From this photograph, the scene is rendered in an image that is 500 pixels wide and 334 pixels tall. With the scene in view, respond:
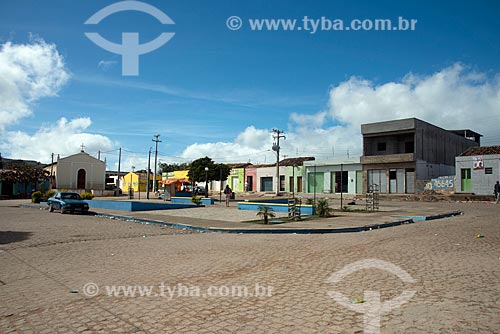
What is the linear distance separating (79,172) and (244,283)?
54.9 m

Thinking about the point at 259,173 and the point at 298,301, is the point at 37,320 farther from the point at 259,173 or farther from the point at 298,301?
the point at 259,173

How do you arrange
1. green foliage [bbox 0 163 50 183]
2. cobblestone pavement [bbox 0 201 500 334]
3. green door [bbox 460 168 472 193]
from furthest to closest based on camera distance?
green foliage [bbox 0 163 50 183], green door [bbox 460 168 472 193], cobblestone pavement [bbox 0 201 500 334]

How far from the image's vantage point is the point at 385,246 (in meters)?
10.6

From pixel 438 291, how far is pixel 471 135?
192 feet

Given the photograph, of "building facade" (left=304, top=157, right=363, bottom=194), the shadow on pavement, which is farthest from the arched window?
the shadow on pavement

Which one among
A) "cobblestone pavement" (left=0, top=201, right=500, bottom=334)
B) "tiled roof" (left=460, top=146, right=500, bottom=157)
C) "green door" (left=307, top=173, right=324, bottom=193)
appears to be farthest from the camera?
"green door" (left=307, top=173, right=324, bottom=193)

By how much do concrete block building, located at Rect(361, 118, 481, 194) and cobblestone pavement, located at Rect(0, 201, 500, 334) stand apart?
2977cm

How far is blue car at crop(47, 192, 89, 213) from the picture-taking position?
2362cm

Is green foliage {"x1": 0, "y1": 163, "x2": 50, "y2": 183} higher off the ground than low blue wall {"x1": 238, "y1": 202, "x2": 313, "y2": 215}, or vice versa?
green foliage {"x1": 0, "y1": 163, "x2": 50, "y2": 183}

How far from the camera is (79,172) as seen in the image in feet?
183

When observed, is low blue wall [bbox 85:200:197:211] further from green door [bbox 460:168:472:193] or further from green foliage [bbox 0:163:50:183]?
green foliage [bbox 0:163:50:183]

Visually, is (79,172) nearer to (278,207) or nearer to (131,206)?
(131,206)

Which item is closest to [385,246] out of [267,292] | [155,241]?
[267,292]

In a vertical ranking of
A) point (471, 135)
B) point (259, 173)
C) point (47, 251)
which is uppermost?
point (471, 135)
